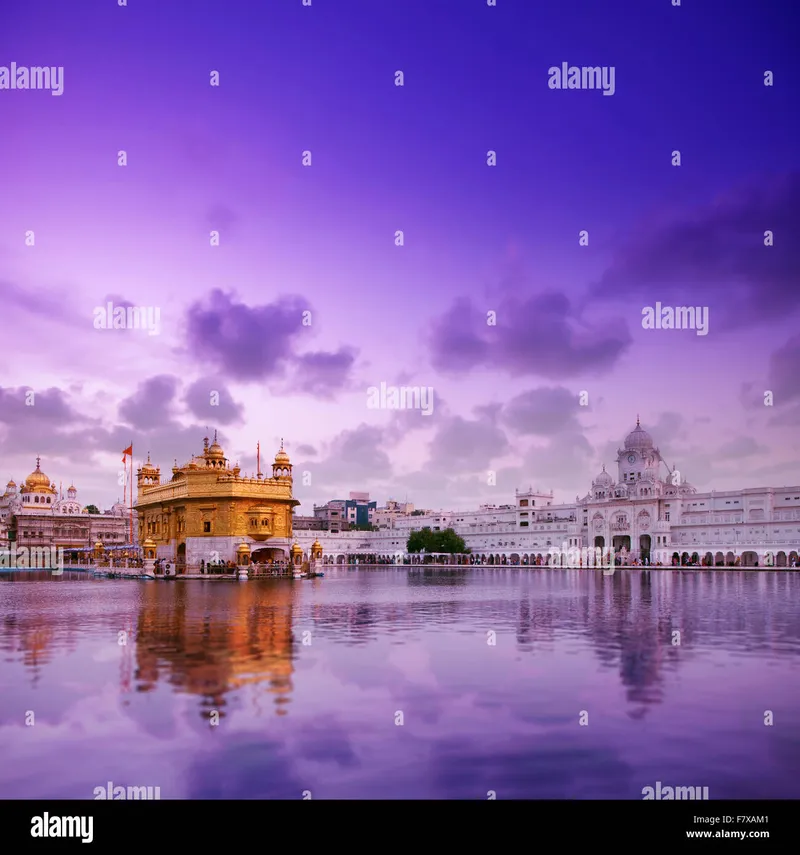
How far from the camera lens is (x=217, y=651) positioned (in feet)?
50.5

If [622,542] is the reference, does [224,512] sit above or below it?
above

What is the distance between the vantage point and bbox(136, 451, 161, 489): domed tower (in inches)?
2832

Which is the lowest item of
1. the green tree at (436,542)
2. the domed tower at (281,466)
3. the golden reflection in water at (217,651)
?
the green tree at (436,542)

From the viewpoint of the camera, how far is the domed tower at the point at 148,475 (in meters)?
71.9

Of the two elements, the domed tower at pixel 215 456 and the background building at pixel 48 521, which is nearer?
the domed tower at pixel 215 456

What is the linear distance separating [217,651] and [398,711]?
5551mm

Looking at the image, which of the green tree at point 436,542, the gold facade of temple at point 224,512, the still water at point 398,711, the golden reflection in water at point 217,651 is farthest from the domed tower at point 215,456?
the green tree at point 436,542

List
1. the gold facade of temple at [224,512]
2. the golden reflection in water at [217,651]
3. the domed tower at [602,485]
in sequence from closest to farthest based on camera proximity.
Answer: the golden reflection in water at [217,651]
the gold facade of temple at [224,512]
the domed tower at [602,485]

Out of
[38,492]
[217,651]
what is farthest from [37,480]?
[217,651]

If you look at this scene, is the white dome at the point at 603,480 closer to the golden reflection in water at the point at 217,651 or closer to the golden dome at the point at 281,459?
the golden dome at the point at 281,459

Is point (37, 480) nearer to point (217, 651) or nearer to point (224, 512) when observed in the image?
point (224, 512)

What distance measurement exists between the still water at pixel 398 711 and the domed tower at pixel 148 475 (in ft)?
174
